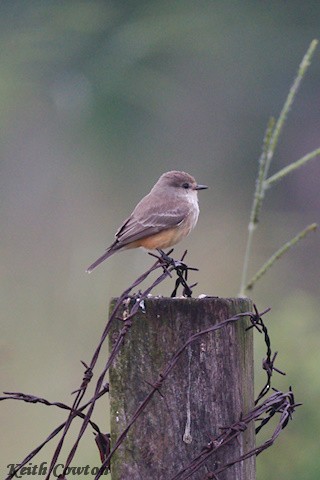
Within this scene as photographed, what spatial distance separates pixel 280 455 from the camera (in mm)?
4762

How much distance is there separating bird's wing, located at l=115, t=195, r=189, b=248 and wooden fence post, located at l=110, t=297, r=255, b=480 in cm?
213

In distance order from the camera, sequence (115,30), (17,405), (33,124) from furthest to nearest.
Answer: (33,124) < (115,30) < (17,405)

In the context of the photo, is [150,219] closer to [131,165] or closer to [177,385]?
[177,385]

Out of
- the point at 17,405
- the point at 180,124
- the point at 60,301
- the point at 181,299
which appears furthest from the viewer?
the point at 180,124

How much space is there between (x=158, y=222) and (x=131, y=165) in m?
3.76

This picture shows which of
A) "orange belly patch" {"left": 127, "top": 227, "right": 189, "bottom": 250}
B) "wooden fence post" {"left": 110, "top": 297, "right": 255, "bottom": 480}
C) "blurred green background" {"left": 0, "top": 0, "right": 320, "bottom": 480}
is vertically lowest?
"wooden fence post" {"left": 110, "top": 297, "right": 255, "bottom": 480}

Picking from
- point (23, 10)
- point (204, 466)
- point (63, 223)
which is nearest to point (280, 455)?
point (204, 466)

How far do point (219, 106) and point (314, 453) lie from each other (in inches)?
236

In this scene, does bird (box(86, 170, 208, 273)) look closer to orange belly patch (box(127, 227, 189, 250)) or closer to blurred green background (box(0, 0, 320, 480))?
orange belly patch (box(127, 227, 189, 250))

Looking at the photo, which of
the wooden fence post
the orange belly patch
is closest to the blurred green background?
the orange belly patch

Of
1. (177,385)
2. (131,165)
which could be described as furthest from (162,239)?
(131,165)

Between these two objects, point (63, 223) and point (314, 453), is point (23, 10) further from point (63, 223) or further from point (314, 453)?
point (314, 453)

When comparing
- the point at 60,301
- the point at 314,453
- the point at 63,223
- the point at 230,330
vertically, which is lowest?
the point at 230,330

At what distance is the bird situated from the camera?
4941mm
